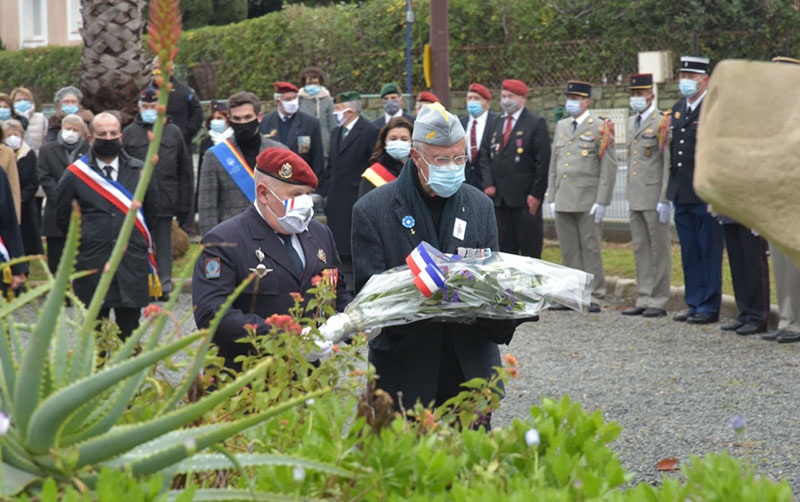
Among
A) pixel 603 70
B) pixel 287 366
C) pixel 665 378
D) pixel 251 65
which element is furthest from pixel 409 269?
pixel 251 65

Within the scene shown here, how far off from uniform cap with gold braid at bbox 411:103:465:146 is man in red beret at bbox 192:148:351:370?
555 millimetres

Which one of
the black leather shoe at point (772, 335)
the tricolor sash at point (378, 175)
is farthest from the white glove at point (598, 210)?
the tricolor sash at point (378, 175)

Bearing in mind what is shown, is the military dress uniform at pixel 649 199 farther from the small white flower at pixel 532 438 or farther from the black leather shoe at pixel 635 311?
the small white flower at pixel 532 438

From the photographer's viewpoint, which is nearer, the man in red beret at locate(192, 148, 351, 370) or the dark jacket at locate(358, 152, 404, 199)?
the man in red beret at locate(192, 148, 351, 370)

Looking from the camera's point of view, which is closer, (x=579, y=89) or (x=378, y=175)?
(x=378, y=175)

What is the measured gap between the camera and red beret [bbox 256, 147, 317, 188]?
16.7 feet

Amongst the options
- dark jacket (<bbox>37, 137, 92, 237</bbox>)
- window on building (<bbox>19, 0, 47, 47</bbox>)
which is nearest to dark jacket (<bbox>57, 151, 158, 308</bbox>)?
dark jacket (<bbox>37, 137, 92, 237</bbox>)

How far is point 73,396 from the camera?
7.11ft

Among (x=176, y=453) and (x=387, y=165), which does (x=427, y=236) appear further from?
(x=387, y=165)

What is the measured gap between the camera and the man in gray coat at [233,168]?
9.20 meters

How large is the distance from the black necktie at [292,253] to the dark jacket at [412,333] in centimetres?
27

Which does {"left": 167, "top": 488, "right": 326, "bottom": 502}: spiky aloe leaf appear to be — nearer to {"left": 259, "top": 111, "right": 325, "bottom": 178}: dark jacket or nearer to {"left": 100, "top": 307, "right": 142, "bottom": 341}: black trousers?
{"left": 100, "top": 307, "right": 142, "bottom": 341}: black trousers

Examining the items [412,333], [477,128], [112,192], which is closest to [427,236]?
[412,333]

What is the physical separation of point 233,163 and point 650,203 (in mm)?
4092
